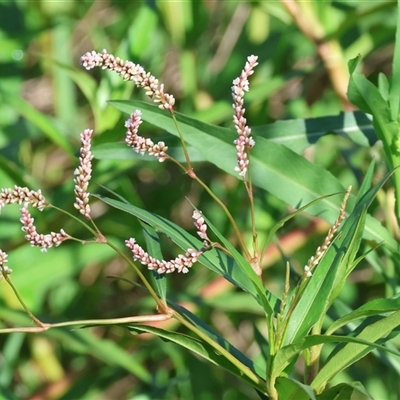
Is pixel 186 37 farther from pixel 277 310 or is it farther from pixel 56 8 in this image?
pixel 277 310

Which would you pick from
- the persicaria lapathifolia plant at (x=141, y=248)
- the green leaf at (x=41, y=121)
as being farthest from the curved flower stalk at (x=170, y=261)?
the green leaf at (x=41, y=121)

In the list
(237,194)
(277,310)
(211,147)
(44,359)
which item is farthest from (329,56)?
(44,359)

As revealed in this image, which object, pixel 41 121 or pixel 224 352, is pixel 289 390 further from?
pixel 41 121

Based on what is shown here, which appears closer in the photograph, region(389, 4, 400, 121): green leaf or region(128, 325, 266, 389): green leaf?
region(128, 325, 266, 389): green leaf

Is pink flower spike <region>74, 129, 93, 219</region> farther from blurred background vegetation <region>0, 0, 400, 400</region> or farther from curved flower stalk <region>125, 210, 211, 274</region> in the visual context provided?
blurred background vegetation <region>0, 0, 400, 400</region>

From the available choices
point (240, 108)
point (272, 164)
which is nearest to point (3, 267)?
point (240, 108)

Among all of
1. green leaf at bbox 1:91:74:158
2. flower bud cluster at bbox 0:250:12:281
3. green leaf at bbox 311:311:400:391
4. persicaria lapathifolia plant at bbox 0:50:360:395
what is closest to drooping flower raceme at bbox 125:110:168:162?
persicaria lapathifolia plant at bbox 0:50:360:395

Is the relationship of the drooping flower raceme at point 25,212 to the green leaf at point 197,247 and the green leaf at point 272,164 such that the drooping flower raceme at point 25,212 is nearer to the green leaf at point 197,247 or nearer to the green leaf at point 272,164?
the green leaf at point 197,247
